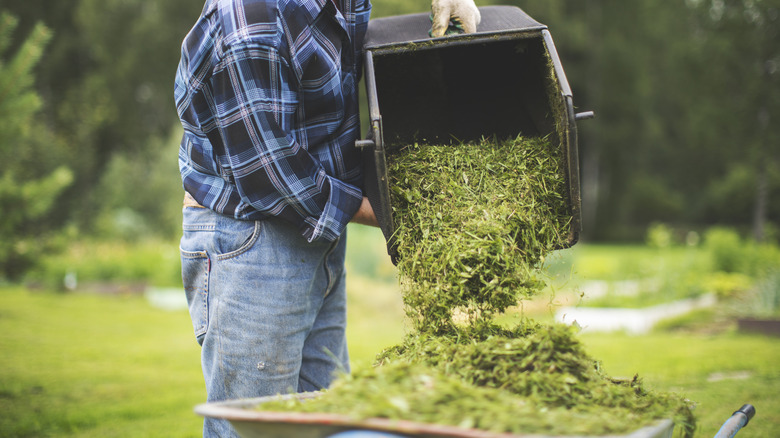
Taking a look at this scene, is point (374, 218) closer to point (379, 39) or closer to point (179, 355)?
point (379, 39)

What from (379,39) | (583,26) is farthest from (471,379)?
(583,26)

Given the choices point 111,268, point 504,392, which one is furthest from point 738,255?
point 111,268

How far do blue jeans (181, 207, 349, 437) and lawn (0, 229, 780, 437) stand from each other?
1.73 feet

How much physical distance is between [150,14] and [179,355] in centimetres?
1778

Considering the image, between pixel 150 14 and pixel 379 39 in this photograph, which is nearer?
pixel 379 39

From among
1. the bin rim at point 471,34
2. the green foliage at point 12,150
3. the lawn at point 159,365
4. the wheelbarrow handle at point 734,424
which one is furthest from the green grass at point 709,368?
the green foliage at point 12,150

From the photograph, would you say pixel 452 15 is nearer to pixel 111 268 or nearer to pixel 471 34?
pixel 471 34

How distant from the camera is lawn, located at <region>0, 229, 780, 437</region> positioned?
3674mm

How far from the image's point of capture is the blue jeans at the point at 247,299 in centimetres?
198

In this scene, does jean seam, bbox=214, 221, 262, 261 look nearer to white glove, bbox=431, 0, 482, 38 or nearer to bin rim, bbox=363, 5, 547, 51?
bin rim, bbox=363, 5, 547, 51

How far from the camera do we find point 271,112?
189cm

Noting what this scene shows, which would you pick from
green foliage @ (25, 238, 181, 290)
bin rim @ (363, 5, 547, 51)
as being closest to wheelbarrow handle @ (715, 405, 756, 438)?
bin rim @ (363, 5, 547, 51)

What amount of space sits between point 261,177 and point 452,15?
98 cm

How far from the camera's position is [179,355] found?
5719mm
